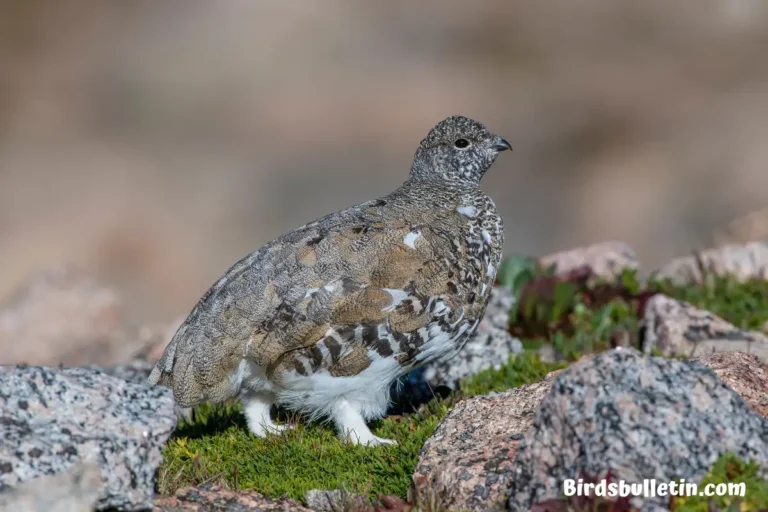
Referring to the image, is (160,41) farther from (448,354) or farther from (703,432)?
(703,432)

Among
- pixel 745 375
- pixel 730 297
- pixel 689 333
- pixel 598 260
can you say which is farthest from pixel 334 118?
pixel 745 375

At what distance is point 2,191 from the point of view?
19.9 m

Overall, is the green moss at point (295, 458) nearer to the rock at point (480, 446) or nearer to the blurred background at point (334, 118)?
the rock at point (480, 446)

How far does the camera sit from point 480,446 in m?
5.36

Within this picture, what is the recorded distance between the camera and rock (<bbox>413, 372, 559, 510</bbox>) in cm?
491

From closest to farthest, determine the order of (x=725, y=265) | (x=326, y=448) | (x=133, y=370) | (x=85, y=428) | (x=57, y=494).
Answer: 1. (x=57, y=494)
2. (x=85, y=428)
3. (x=326, y=448)
4. (x=133, y=370)
5. (x=725, y=265)

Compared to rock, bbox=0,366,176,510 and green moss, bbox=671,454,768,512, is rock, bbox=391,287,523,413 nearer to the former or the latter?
rock, bbox=0,366,176,510

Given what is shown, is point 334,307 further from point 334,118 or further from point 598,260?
point 334,118

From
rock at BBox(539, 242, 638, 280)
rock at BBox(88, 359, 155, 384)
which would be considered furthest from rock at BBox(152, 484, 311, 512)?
rock at BBox(539, 242, 638, 280)

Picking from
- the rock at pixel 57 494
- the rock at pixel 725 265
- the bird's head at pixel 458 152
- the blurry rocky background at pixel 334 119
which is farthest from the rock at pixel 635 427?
the blurry rocky background at pixel 334 119

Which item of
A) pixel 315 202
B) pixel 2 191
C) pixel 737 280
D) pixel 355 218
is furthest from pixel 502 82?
pixel 355 218

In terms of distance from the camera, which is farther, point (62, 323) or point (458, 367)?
point (62, 323)

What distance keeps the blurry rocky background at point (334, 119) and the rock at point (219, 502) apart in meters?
10.2

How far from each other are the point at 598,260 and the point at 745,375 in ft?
18.4
